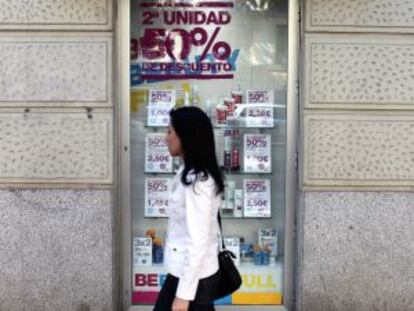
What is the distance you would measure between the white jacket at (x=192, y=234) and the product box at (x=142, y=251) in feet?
7.72

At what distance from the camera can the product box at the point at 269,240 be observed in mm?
5688

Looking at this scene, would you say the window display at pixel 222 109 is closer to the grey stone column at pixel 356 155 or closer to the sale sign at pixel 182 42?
the sale sign at pixel 182 42

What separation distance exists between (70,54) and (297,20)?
1.89 metres

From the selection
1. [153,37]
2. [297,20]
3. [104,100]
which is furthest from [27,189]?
[297,20]

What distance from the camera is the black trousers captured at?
3.24 metres

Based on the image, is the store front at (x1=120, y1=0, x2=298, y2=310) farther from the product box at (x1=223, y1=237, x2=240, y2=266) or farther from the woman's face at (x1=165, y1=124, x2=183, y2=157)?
the woman's face at (x1=165, y1=124, x2=183, y2=157)

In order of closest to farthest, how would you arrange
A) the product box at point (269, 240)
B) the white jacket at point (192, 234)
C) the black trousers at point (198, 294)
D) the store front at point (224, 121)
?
the white jacket at point (192, 234) < the black trousers at point (198, 294) < the store front at point (224, 121) < the product box at point (269, 240)

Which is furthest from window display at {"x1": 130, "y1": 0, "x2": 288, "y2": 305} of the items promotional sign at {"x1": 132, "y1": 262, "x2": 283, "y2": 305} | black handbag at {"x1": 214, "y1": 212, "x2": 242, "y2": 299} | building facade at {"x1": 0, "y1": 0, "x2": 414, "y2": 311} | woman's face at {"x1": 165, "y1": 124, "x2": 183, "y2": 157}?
woman's face at {"x1": 165, "y1": 124, "x2": 183, "y2": 157}

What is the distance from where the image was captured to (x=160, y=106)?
5660mm

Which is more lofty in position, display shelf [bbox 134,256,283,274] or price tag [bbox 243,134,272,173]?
price tag [bbox 243,134,272,173]

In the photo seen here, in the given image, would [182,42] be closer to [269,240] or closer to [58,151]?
[58,151]

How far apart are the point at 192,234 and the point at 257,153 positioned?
2.66m

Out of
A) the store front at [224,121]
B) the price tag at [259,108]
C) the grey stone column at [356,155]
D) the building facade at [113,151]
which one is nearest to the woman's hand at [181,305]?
the building facade at [113,151]

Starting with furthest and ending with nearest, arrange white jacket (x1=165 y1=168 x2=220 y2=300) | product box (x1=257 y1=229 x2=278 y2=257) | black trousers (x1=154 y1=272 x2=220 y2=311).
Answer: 1. product box (x1=257 y1=229 x2=278 y2=257)
2. black trousers (x1=154 y1=272 x2=220 y2=311)
3. white jacket (x1=165 y1=168 x2=220 y2=300)
